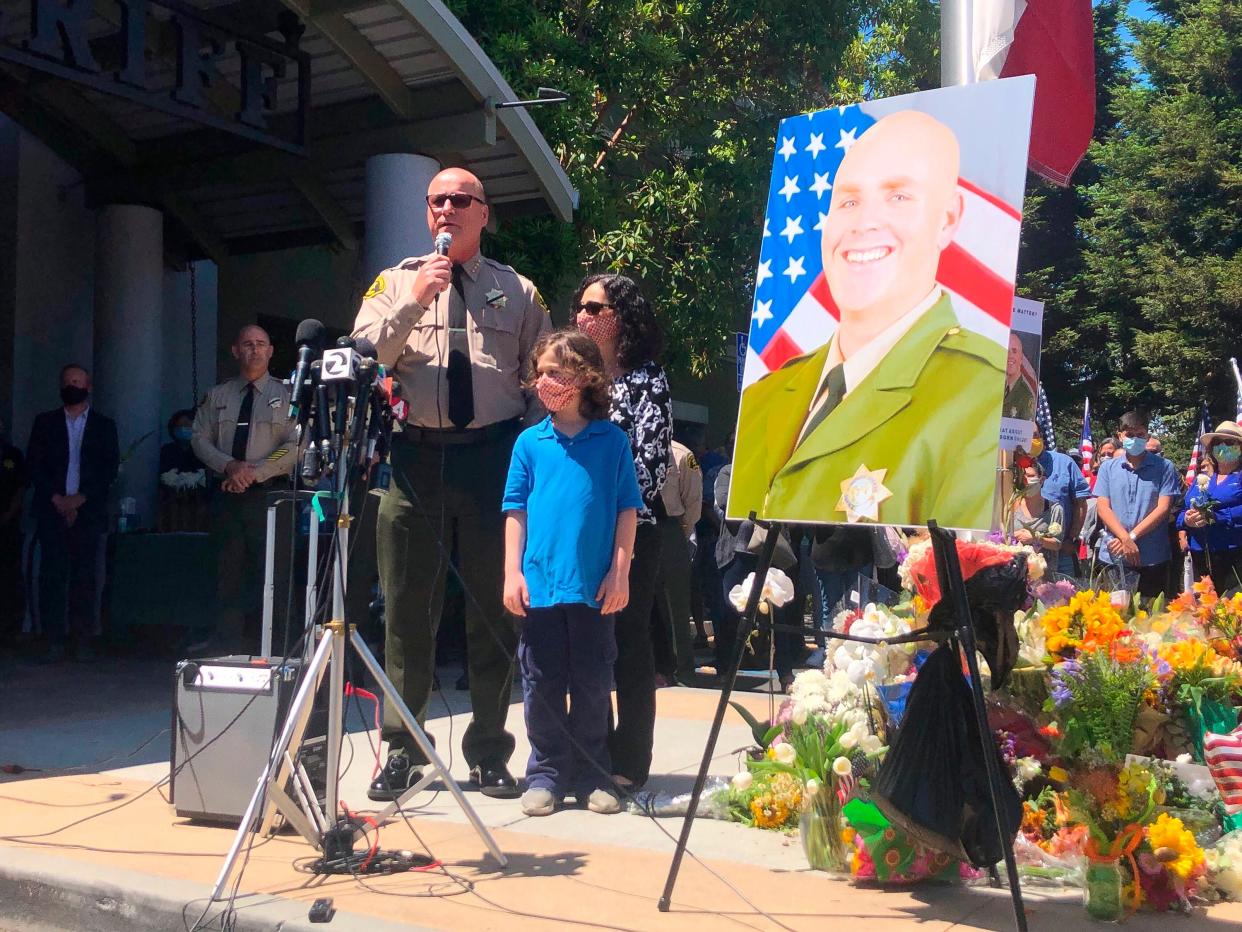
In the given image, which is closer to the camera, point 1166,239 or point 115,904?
point 115,904

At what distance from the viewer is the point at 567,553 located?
4625 millimetres

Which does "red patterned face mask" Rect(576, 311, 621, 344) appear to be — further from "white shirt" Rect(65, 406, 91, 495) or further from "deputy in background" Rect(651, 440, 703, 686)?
"white shirt" Rect(65, 406, 91, 495)

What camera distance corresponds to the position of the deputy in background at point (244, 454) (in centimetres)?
772

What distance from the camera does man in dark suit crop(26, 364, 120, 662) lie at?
8.77 m

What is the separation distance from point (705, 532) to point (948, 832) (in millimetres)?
7441

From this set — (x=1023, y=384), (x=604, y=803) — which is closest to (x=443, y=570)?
(x=604, y=803)

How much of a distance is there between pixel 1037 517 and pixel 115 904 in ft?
20.8

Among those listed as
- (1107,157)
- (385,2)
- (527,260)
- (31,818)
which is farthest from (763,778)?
(1107,157)

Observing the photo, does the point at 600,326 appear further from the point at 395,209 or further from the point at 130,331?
the point at 130,331

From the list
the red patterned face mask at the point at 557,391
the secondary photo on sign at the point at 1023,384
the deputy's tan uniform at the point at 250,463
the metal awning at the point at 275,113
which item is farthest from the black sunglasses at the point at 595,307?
the metal awning at the point at 275,113

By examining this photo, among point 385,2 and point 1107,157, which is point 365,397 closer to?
point 385,2

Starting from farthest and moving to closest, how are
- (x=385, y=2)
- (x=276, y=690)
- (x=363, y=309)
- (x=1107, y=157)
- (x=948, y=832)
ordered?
1. (x=1107, y=157)
2. (x=385, y=2)
3. (x=363, y=309)
4. (x=276, y=690)
5. (x=948, y=832)

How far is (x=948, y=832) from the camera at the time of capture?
347 centimetres

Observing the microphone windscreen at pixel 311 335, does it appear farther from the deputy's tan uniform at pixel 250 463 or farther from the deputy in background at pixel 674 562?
the deputy's tan uniform at pixel 250 463
